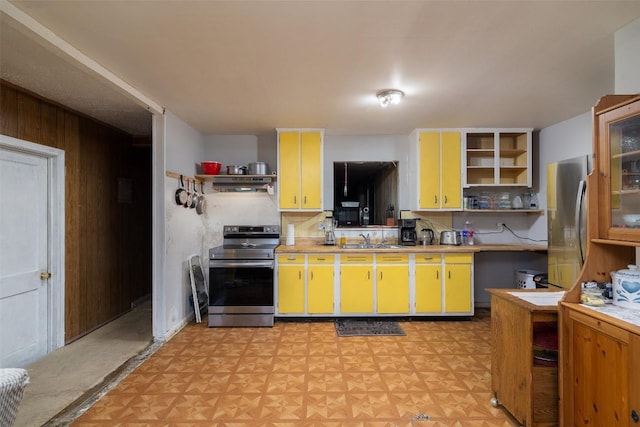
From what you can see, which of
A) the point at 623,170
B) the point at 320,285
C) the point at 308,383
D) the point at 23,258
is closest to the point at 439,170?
the point at 320,285

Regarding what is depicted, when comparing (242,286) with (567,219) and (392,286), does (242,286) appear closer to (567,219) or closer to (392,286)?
(392,286)

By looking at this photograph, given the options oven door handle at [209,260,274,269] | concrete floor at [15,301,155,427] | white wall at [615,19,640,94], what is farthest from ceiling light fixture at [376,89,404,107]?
concrete floor at [15,301,155,427]

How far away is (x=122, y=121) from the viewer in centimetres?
361

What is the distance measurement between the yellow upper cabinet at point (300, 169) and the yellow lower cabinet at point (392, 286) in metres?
1.11

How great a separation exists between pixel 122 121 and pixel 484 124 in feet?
14.4

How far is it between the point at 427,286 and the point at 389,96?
7.50ft

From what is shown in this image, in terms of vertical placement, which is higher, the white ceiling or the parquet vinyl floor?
the white ceiling

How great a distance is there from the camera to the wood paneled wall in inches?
110

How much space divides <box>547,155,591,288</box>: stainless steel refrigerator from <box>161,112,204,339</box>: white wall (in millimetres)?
3919

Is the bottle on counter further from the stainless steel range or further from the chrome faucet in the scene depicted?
the stainless steel range

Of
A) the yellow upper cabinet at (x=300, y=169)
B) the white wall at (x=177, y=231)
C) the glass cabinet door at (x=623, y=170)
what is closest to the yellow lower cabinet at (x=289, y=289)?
the yellow upper cabinet at (x=300, y=169)

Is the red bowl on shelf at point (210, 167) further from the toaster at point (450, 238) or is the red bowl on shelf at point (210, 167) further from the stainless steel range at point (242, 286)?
the toaster at point (450, 238)

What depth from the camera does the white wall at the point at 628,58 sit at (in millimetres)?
1749

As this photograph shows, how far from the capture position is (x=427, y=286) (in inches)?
146
